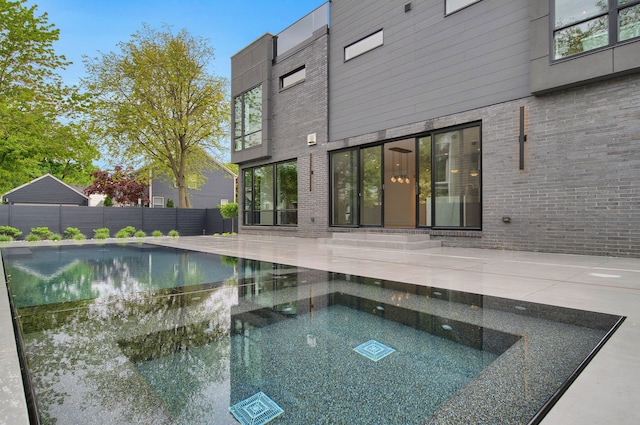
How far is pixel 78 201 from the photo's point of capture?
22.7 meters

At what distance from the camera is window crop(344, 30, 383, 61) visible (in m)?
8.01

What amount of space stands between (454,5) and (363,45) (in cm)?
234

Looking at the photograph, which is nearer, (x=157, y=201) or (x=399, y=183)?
(x=399, y=183)

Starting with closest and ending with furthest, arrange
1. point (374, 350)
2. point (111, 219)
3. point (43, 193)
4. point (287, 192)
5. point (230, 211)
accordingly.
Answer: point (374, 350)
point (287, 192)
point (111, 219)
point (230, 211)
point (43, 193)

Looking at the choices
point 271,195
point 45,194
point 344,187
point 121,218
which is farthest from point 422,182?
point 45,194

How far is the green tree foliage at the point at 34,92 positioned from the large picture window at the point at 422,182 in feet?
30.1

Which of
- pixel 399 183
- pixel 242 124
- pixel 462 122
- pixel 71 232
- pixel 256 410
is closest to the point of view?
pixel 256 410

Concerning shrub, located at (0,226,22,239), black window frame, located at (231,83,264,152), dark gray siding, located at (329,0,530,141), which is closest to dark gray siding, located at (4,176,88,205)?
shrub, located at (0,226,22,239)

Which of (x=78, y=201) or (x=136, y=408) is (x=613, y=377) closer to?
(x=136, y=408)

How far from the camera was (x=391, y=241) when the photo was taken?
6398 millimetres

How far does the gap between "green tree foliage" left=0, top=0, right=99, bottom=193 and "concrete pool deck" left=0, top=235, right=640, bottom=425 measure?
32.4ft

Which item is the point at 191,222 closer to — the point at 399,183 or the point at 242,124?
the point at 242,124

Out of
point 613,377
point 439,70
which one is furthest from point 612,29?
point 613,377

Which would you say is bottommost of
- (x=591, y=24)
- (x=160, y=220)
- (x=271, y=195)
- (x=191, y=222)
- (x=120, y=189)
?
(x=191, y=222)
